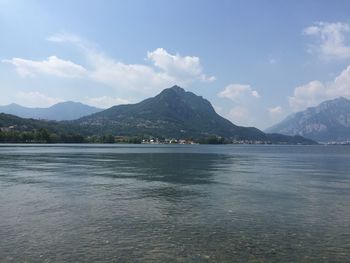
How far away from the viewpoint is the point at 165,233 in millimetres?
28500

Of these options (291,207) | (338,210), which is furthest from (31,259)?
(338,210)

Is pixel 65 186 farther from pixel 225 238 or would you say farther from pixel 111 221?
pixel 225 238

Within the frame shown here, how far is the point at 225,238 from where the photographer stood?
27250 mm

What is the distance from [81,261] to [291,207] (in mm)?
25923

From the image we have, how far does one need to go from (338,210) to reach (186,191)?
2098 centimetres

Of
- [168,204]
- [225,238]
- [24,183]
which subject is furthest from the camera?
[24,183]

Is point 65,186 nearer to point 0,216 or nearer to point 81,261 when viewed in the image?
point 0,216

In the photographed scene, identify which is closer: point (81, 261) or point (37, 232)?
point (81, 261)

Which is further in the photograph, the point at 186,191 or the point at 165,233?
the point at 186,191

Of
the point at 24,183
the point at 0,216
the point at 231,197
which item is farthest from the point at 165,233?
the point at 24,183

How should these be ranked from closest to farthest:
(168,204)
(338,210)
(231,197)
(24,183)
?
1. (338,210)
2. (168,204)
3. (231,197)
4. (24,183)

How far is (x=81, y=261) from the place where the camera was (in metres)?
21.8

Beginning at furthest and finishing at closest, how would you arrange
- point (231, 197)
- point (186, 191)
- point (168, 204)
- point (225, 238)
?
point (186, 191) → point (231, 197) → point (168, 204) → point (225, 238)

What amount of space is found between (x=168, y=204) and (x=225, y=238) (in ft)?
48.8
